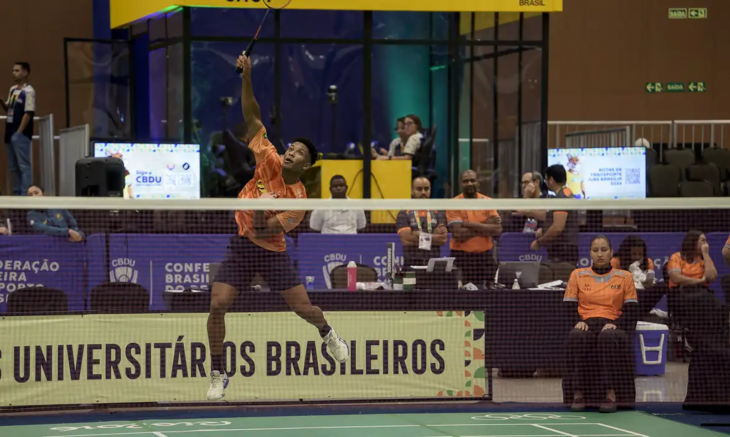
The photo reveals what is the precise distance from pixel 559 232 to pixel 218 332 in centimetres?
541

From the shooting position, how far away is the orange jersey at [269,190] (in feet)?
31.0

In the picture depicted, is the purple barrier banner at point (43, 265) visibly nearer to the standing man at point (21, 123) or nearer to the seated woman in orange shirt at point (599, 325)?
the standing man at point (21, 123)

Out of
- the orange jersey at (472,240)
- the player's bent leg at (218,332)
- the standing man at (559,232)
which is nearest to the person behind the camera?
the player's bent leg at (218,332)

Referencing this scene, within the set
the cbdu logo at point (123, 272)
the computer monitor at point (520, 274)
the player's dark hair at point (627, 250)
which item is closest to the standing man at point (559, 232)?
the player's dark hair at point (627, 250)

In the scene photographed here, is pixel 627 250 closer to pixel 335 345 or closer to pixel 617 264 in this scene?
pixel 617 264

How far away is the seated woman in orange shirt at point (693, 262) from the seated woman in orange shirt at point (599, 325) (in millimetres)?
791

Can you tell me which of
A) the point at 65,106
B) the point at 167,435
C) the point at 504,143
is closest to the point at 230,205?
the point at 167,435

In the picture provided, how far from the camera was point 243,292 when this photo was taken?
11.2 meters

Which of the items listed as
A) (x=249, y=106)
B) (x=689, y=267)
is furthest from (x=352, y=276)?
(x=689, y=267)

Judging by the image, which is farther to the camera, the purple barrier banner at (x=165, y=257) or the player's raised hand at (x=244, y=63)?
the purple barrier banner at (x=165, y=257)

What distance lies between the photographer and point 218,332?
31.6 feet

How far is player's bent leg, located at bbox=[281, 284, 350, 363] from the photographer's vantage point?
31.8ft

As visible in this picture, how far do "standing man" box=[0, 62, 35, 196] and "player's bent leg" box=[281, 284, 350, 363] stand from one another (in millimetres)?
8240

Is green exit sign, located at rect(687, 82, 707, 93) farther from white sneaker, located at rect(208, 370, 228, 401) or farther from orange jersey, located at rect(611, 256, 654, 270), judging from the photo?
white sneaker, located at rect(208, 370, 228, 401)
